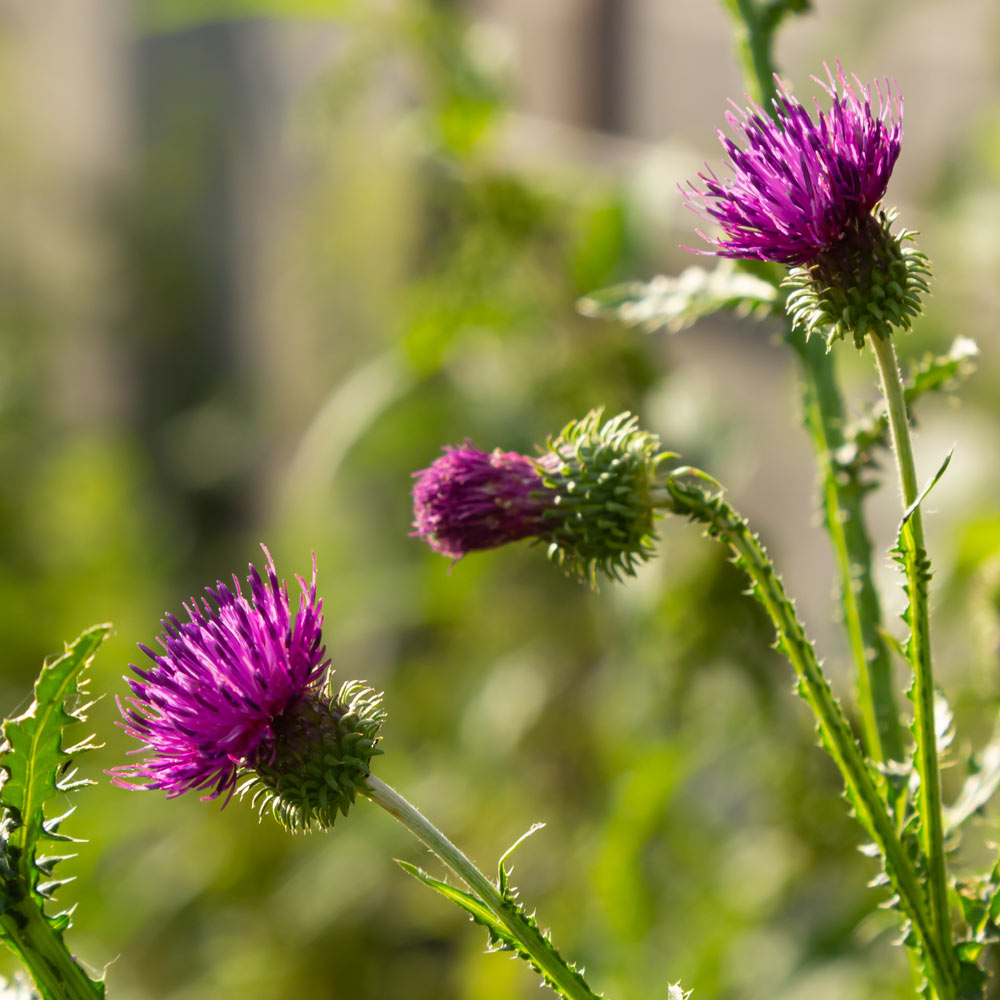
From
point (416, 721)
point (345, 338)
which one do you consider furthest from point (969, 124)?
point (345, 338)

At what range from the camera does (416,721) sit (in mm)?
2742

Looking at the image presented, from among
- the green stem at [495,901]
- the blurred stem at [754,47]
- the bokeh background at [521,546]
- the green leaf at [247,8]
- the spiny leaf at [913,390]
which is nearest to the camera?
the green stem at [495,901]

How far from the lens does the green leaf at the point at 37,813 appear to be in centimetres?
61

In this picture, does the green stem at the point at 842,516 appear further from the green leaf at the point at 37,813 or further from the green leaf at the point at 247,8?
the green leaf at the point at 247,8

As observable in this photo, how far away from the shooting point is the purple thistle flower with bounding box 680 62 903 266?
64cm

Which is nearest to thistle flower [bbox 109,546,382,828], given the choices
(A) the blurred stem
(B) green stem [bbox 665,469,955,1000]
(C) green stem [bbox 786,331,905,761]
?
(B) green stem [bbox 665,469,955,1000]

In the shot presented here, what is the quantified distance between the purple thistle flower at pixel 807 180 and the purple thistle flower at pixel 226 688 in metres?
0.33

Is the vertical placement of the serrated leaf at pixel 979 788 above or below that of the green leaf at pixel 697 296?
below

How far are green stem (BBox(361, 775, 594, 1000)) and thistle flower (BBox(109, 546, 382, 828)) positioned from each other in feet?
0.28

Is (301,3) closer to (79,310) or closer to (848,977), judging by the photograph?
(848,977)

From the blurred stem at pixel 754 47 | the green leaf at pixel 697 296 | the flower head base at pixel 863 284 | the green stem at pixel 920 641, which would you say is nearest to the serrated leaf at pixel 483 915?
the green stem at pixel 920 641

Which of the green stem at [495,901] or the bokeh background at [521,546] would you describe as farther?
the bokeh background at [521,546]

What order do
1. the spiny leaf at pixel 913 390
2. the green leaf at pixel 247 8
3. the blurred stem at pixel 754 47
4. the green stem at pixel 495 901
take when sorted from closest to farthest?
the green stem at pixel 495 901 < the spiny leaf at pixel 913 390 < the blurred stem at pixel 754 47 < the green leaf at pixel 247 8

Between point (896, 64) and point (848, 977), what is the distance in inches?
68.4
